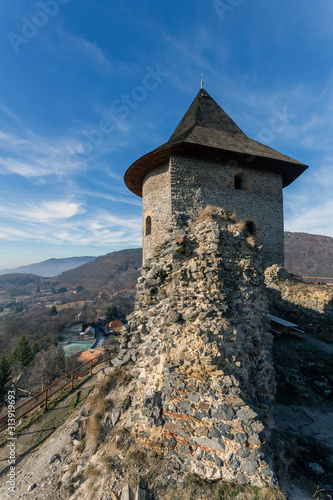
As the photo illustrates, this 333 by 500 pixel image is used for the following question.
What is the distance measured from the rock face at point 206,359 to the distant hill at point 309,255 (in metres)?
67.1

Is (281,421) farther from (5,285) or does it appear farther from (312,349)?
(5,285)

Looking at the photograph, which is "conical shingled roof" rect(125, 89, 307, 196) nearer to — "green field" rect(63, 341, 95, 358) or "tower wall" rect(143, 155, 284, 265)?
"tower wall" rect(143, 155, 284, 265)

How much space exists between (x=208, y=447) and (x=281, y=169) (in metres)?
12.9

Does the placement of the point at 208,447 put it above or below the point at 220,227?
below

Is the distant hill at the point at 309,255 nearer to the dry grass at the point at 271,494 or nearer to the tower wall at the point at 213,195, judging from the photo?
the tower wall at the point at 213,195

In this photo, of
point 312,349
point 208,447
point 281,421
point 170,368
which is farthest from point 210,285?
point 312,349

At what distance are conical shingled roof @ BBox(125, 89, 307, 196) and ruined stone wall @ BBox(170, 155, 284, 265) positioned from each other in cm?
39

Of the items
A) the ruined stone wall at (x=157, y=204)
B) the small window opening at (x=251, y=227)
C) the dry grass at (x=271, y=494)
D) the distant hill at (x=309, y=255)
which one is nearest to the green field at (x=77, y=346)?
the ruined stone wall at (x=157, y=204)

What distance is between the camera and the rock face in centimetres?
301

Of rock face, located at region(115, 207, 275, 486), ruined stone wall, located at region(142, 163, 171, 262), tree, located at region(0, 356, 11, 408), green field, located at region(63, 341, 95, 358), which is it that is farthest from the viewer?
green field, located at region(63, 341, 95, 358)

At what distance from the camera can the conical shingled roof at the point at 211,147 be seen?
1045cm

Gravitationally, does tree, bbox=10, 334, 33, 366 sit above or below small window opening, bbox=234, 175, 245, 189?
below

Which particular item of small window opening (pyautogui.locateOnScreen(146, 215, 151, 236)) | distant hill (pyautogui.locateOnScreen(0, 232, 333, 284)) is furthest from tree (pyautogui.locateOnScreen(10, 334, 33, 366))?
small window opening (pyautogui.locateOnScreen(146, 215, 151, 236))

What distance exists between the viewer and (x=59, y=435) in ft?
16.5
